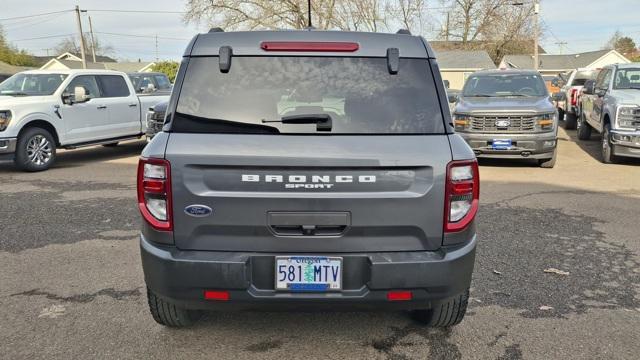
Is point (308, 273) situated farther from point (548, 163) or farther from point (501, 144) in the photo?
point (548, 163)

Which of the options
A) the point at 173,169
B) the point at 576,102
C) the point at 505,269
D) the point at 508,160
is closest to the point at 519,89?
the point at 508,160

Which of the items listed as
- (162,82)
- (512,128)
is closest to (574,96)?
(512,128)

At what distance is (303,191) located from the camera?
8.93ft

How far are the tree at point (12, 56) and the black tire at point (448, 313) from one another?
73.4 metres

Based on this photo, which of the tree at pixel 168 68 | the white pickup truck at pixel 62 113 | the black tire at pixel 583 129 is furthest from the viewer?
the tree at pixel 168 68

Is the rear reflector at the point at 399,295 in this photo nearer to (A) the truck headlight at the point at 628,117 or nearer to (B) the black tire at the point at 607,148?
(A) the truck headlight at the point at 628,117

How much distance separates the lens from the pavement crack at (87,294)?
400cm

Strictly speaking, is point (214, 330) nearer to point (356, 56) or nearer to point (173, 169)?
point (173, 169)

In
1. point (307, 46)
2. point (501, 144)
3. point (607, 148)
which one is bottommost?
point (607, 148)

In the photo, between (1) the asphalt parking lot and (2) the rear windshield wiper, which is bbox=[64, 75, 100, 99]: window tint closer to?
(1) the asphalt parking lot

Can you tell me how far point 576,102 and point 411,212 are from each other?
1518 cm

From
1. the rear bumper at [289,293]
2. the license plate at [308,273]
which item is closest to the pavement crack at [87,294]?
the rear bumper at [289,293]

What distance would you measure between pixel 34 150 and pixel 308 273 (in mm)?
8906

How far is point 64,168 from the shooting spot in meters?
10.4
